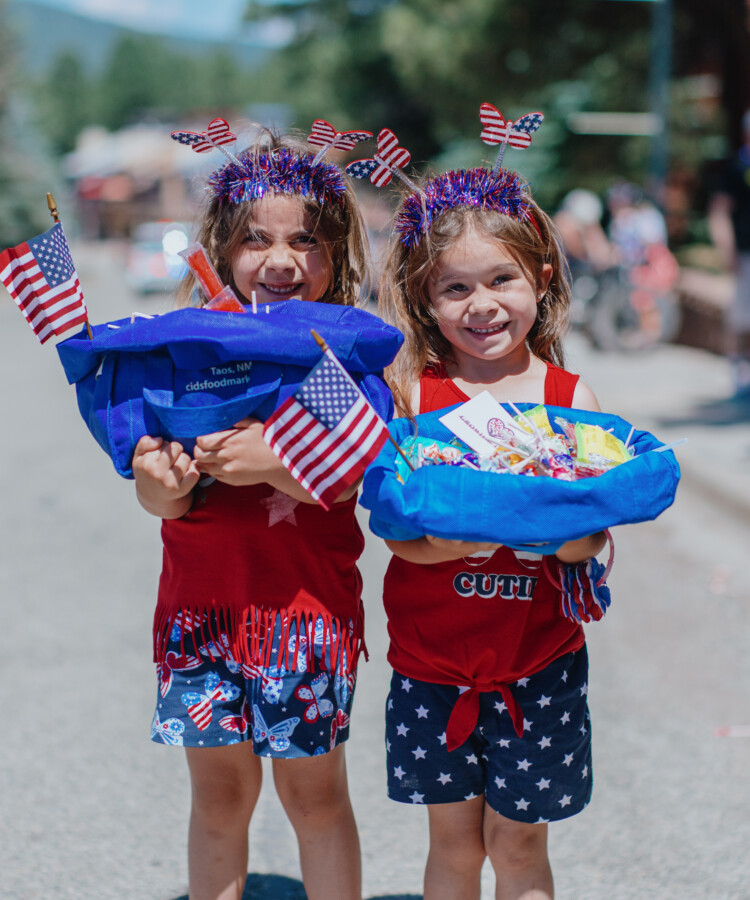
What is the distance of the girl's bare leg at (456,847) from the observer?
209 centimetres

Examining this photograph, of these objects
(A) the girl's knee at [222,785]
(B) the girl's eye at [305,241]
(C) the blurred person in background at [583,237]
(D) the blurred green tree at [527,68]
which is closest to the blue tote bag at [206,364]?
(B) the girl's eye at [305,241]

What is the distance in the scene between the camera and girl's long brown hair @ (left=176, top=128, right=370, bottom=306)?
2170mm

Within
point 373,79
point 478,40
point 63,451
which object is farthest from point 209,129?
point 373,79

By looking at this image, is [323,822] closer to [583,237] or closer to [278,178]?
[278,178]

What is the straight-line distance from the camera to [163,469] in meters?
1.89

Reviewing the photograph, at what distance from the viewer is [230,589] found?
6.72 feet

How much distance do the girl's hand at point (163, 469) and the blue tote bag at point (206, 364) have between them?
0.02 meters

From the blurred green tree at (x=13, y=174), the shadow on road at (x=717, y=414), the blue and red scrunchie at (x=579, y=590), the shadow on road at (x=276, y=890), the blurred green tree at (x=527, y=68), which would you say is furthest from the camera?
the blurred green tree at (x=13, y=174)

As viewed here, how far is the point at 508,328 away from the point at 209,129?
2.56ft

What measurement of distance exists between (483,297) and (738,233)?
6.90 m

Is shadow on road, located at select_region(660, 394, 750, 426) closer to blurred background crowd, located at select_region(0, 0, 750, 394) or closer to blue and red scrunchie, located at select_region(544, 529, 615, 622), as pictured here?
blurred background crowd, located at select_region(0, 0, 750, 394)

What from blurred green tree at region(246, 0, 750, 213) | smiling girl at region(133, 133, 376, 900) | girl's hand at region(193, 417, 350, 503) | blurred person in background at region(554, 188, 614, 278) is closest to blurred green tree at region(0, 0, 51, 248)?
blurred green tree at region(246, 0, 750, 213)

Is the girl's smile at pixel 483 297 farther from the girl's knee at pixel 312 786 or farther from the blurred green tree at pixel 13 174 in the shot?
the blurred green tree at pixel 13 174

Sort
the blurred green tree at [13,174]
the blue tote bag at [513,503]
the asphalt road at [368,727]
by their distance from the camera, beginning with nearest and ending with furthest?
the blue tote bag at [513,503], the asphalt road at [368,727], the blurred green tree at [13,174]
